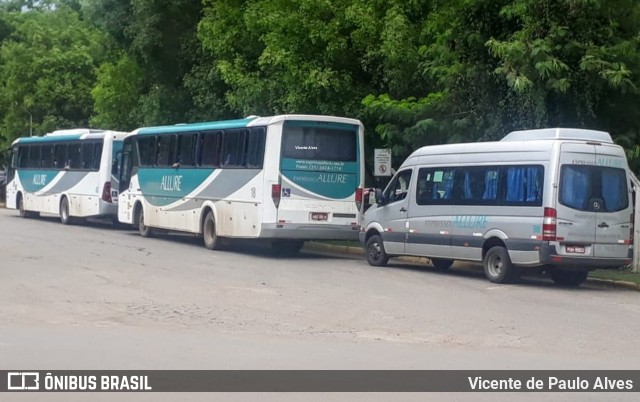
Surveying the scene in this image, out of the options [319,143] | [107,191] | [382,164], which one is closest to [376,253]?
[319,143]

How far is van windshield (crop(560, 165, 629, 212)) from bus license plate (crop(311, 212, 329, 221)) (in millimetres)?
6865

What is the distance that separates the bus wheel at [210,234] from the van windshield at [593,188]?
10133 mm

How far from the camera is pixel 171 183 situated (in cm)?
2816

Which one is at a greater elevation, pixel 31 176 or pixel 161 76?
pixel 161 76

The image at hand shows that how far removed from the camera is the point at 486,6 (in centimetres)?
2348

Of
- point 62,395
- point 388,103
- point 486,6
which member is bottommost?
point 62,395

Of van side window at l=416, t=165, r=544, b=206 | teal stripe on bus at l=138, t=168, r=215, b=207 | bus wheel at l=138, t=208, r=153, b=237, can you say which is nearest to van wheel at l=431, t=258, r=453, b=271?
van side window at l=416, t=165, r=544, b=206

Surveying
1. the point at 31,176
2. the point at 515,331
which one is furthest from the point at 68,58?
the point at 515,331

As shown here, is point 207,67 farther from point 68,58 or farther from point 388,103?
point 68,58

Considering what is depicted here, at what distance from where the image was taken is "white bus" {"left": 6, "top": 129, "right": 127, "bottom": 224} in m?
33.7

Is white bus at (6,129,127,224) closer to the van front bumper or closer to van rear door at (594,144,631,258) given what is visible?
the van front bumper

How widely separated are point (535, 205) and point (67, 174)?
2182cm

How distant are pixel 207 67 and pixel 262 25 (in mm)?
5815

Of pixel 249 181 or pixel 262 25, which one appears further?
pixel 262 25
